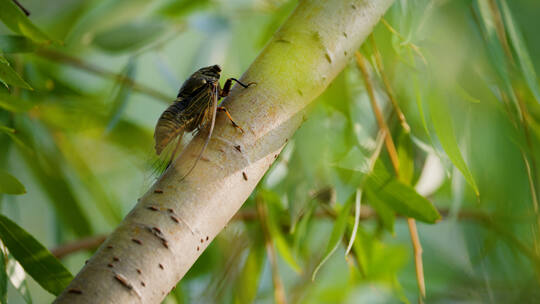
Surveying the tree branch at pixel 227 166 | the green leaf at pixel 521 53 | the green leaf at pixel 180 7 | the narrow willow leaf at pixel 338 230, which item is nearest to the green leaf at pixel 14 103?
the tree branch at pixel 227 166

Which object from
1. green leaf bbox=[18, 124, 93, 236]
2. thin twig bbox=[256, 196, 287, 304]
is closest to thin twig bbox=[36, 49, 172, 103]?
green leaf bbox=[18, 124, 93, 236]

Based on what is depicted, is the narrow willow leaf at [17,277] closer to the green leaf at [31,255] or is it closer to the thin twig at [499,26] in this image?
the green leaf at [31,255]

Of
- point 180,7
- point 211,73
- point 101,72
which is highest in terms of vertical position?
point 180,7

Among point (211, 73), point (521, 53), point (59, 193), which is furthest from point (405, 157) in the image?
point (59, 193)

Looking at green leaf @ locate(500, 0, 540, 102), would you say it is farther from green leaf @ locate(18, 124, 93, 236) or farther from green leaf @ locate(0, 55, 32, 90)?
green leaf @ locate(18, 124, 93, 236)

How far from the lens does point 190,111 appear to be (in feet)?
2.38

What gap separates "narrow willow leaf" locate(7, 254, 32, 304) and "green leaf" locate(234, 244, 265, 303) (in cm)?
54

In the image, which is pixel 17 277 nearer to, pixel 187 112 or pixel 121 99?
pixel 187 112

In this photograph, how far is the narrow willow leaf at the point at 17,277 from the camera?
610 millimetres

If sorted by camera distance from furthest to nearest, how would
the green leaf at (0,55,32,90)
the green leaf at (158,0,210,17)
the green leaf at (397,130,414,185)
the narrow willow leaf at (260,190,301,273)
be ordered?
the green leaf at (158,0,210,17), the narrow willow leaf at (260,190,301,273), the green leaf at (397,130,414,185), the green leaf at (0,55,32,90)

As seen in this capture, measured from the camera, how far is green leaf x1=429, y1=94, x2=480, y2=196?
740mm

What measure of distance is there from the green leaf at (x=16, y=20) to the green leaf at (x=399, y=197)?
0.57 metres

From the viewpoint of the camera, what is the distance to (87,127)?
1432mm

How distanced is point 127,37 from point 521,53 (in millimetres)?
977
